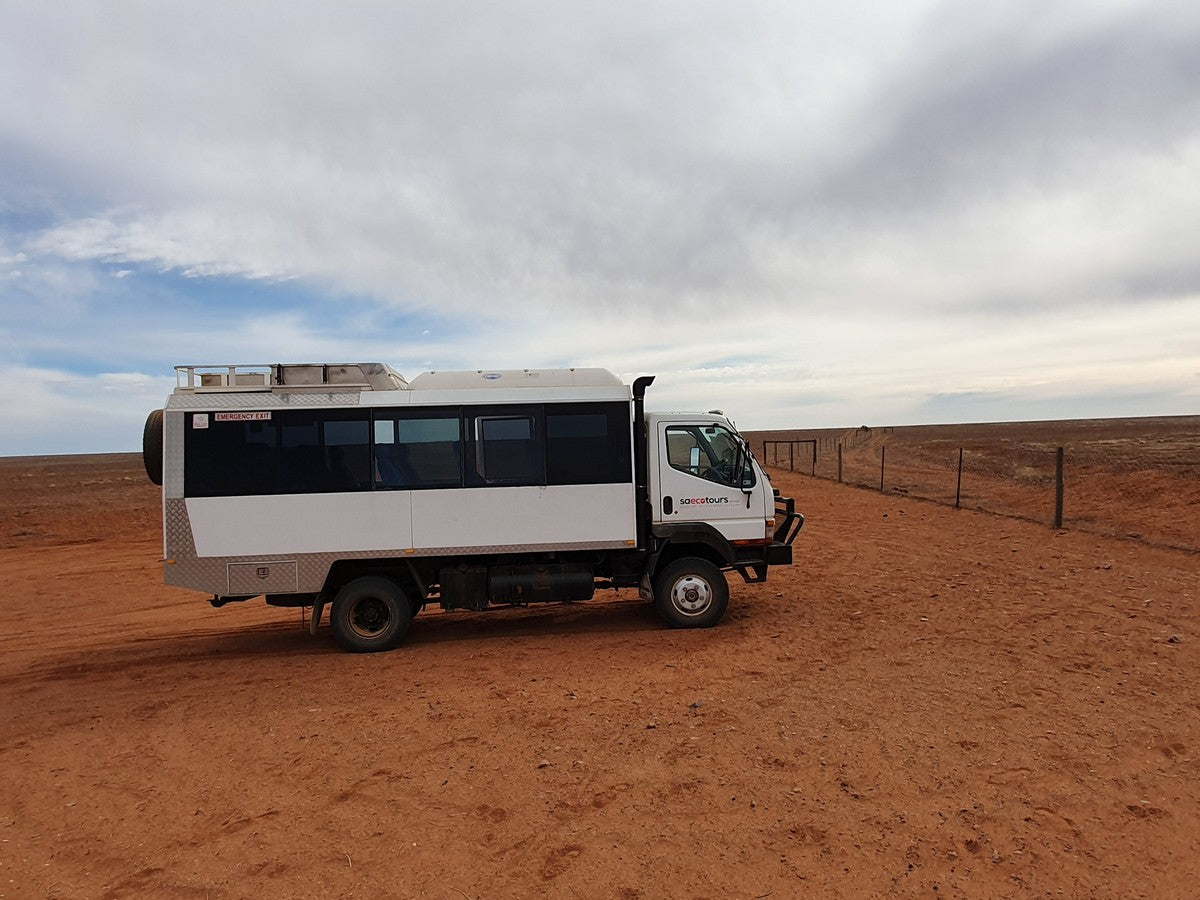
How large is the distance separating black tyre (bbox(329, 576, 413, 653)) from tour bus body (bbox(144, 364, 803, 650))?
0.02 m

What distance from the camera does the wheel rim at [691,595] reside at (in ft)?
29.6

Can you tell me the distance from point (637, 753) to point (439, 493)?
4.02 metres

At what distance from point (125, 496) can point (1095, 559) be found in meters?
35.8

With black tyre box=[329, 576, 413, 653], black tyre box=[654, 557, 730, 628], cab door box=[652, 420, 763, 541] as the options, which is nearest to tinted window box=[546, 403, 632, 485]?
cab door box=[652, 420, 763, 541]

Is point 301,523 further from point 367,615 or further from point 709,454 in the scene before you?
point 709,454

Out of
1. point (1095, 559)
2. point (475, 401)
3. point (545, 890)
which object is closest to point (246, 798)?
point (545, 890)

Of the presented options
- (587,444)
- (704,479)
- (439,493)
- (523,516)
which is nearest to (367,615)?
(439,493)

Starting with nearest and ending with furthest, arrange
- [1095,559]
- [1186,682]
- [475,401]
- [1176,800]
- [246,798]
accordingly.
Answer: [1176,800]
[246,798]
[1186,682]
[475,401]
[1095,559]

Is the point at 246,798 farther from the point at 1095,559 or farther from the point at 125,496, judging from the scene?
the point at 125,496

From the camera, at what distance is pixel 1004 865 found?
3.90 metres

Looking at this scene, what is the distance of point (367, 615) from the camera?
8680 millimetres

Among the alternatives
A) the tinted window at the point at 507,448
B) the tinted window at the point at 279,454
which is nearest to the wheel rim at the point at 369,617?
the tinted window at the point at 279,454

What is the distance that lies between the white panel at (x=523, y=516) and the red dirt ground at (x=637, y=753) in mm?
1258

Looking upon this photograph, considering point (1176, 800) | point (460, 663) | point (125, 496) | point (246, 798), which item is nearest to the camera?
point (1176, 800)
